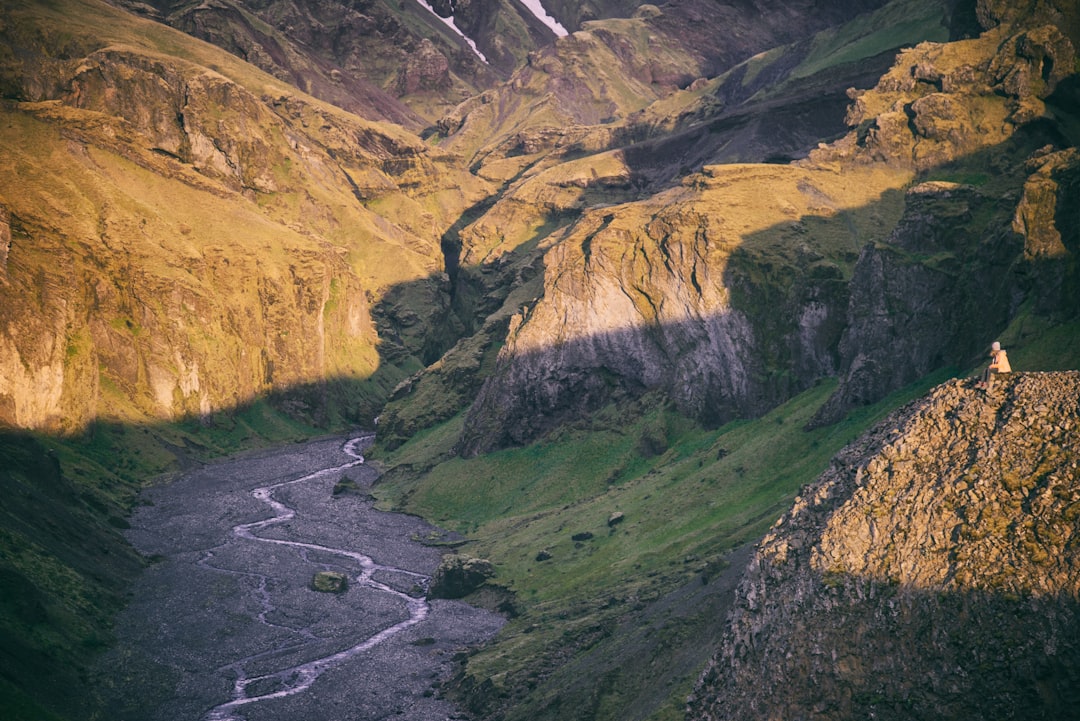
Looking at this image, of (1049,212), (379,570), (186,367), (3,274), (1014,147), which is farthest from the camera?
(186,367)

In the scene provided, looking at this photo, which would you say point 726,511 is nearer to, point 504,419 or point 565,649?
point 565,649

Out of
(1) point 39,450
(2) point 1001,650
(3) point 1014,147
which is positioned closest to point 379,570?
(1) point 39,450

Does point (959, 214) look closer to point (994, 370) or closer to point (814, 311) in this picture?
point (814, 311)

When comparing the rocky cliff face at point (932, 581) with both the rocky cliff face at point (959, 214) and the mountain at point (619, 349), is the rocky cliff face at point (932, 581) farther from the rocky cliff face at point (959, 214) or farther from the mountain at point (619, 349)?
the rocky cliff face at point (959, 214)

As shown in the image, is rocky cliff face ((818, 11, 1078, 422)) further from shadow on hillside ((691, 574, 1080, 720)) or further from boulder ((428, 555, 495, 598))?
boulder ((428, 555, 495, 598))

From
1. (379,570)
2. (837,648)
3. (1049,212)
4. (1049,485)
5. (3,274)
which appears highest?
(3,274)

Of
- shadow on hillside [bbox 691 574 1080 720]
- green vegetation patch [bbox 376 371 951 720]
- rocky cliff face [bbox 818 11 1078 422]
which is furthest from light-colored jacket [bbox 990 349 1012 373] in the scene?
rocky cliff face [bbox 818 11 1078 422]
